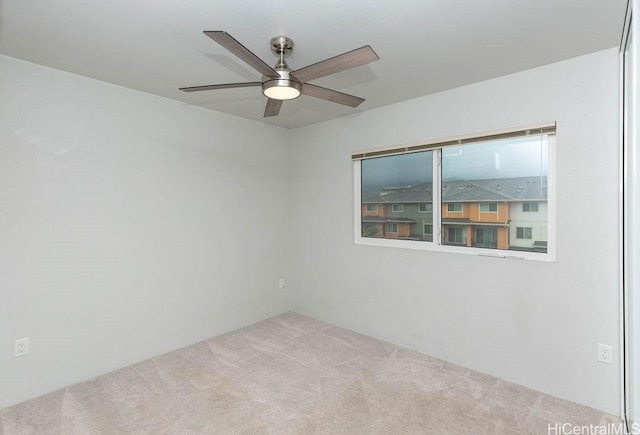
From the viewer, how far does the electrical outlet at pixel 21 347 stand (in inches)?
93.7

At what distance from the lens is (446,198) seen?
3127mm

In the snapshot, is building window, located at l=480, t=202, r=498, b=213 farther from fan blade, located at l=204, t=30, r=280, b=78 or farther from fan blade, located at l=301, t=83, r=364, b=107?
fan blade, located at l=204, t=30, r=280, b=78

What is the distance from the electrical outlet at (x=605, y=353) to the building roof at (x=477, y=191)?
1.09 metres

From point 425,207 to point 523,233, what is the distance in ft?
2.93

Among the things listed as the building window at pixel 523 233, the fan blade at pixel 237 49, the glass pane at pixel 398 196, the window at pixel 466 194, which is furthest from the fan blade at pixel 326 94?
the building window at pixel 523 233

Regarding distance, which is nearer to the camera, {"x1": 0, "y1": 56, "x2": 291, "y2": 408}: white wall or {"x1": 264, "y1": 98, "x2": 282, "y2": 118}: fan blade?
{"x1": 264, "y1": 98, "x2": 282, "y2": 118}: fan blade

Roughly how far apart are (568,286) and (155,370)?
338cm

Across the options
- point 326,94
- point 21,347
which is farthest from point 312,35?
point 21,347

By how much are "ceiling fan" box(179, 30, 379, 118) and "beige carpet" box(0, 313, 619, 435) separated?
6.93ft

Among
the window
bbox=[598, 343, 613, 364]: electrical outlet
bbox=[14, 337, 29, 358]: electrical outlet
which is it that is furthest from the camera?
the window

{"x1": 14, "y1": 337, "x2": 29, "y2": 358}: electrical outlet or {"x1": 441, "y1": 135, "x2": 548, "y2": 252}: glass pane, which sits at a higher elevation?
{"x1": 441, "y1": 135, "x2": 548, "y2": 252}: glass pane

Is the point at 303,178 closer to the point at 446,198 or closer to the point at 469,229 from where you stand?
the point at 446,198

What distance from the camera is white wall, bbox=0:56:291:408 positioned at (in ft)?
7.85

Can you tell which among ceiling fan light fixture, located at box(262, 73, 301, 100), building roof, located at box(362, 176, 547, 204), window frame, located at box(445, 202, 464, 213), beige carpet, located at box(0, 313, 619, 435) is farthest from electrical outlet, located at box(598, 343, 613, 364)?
ceiling fan light fixture, located at box(262, 73, 301, 100)
